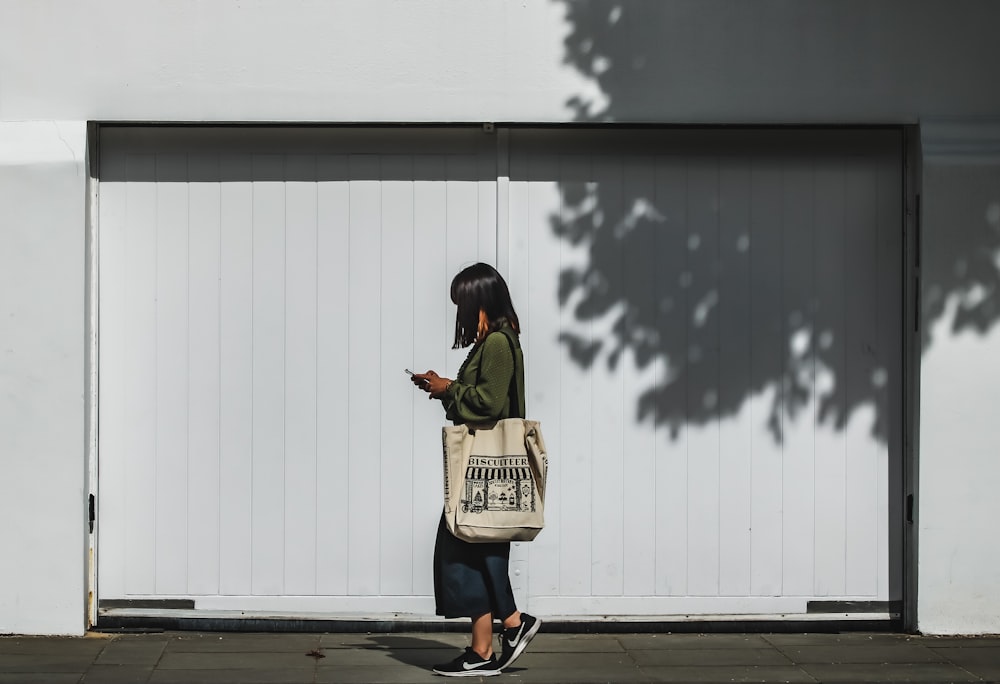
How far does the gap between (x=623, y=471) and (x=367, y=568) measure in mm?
1563

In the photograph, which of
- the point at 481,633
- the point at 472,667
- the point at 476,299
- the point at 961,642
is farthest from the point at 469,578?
the point at 961,642

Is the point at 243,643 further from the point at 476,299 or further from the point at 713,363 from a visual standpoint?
the point at 713,363

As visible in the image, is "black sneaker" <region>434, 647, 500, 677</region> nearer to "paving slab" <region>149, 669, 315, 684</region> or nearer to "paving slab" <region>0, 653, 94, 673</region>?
"paving slab" <region>149, 669, 315, 684</region>

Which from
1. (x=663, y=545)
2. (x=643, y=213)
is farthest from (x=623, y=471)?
(x=643, y=213)

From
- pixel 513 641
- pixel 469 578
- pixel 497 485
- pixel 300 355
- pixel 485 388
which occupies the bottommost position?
pixel 513 641

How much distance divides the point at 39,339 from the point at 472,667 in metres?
3.01

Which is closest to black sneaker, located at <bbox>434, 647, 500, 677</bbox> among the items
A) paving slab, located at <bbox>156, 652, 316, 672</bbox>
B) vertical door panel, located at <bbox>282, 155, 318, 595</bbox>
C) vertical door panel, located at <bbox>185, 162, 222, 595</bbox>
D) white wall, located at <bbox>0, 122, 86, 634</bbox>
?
paving slab, located at <bbox>156, 652, 316, 672</bbox>

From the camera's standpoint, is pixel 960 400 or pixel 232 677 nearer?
pixel 232 677

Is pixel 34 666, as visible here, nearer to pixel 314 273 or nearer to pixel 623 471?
pixel 314 273

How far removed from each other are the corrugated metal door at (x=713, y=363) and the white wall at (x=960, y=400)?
0.24 metres

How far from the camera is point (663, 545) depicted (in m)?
8.04

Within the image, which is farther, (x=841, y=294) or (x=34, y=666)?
(x=841, y=294)

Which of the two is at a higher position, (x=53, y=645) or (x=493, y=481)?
(x=493, y=481)

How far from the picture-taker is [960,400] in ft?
26.0
